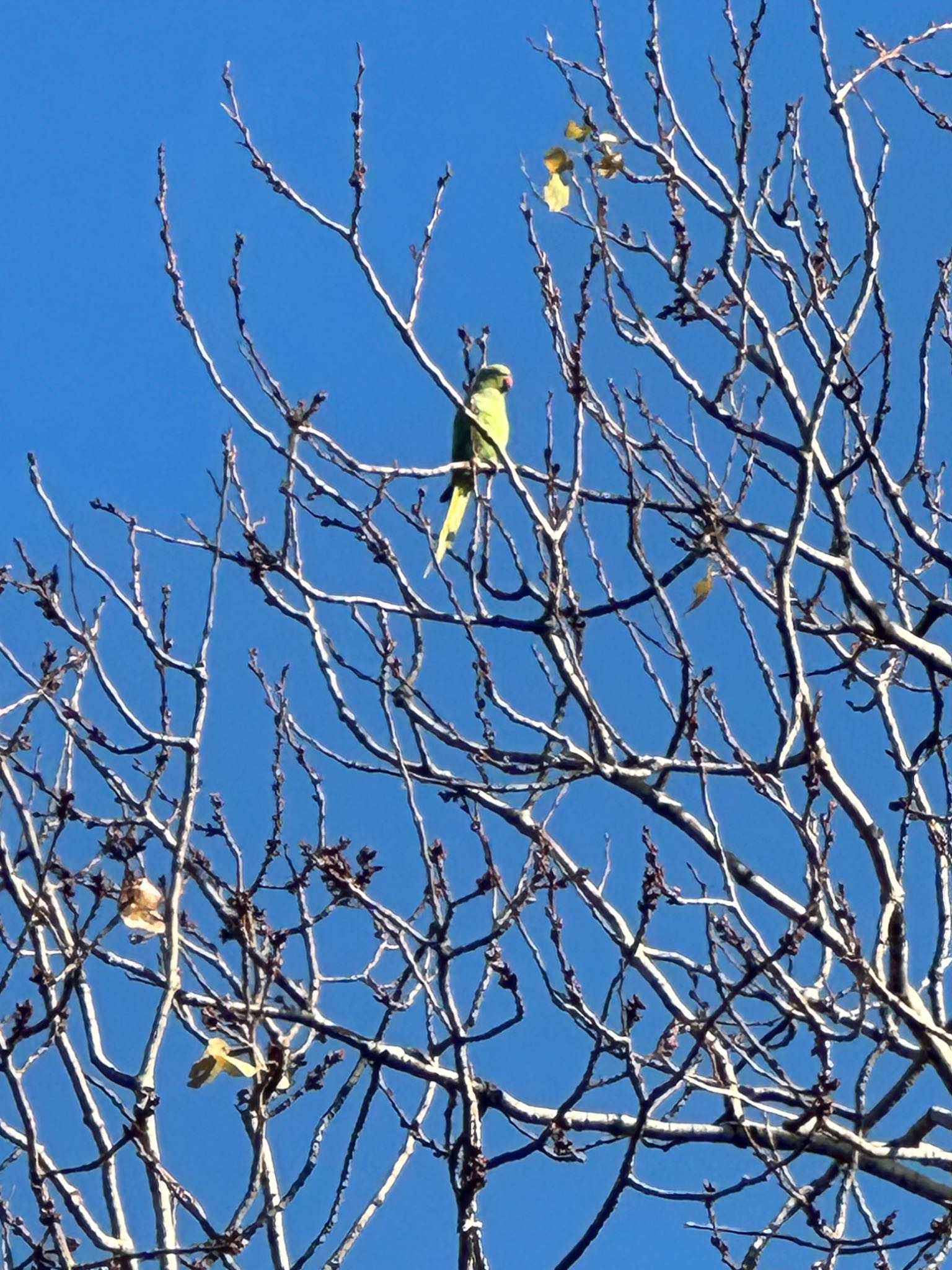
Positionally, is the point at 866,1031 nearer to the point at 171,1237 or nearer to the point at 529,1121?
the point at 529,1121

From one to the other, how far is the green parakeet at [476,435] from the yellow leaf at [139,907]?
100 inches

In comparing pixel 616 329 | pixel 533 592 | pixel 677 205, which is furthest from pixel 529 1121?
pixel 677 205

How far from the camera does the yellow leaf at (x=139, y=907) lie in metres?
3.69

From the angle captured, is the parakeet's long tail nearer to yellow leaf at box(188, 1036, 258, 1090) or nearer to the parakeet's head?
the parakeet's head

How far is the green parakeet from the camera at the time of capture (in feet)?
21.0

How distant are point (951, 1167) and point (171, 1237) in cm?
208

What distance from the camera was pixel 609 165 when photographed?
16.2ft

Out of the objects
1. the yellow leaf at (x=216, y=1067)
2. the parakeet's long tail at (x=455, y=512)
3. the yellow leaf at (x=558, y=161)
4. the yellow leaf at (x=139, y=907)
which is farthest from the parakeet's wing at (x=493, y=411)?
the yellow leaf at (x=216, y=1067)

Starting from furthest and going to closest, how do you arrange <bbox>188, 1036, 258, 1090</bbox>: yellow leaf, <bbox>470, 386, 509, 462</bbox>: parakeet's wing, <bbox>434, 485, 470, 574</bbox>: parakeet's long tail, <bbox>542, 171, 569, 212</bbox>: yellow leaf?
<bbox>470, 386, 509, 462</bbox>: parakeet's wing < <bbox>434, 485, 470, 574</bbox>: parakeet's long tail < <bbox>542, 171, 569, 212</bbox>: yellow leaf < <bbox>188, 1036, 258, 1090</bbox>: yellow leaf

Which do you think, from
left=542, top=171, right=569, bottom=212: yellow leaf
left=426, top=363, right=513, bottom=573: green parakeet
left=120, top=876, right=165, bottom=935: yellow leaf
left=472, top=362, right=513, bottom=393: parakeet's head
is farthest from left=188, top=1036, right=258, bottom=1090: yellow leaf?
left=472, top=362, right=513, bottom=393: parakeet's head

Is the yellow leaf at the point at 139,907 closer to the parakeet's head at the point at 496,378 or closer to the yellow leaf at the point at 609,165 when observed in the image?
the yellow leaf at the point at 609,165

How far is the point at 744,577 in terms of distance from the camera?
4488 millimetres

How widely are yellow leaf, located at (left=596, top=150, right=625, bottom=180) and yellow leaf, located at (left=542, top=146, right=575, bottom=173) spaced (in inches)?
3.7

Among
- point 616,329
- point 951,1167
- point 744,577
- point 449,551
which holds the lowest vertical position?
point 951,1167
